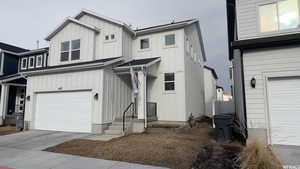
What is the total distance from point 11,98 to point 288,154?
1995cm

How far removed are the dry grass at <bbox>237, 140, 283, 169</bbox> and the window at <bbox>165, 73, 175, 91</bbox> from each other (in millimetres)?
7877

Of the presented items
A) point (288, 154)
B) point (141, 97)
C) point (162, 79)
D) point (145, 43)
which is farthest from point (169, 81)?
point (288, 154)

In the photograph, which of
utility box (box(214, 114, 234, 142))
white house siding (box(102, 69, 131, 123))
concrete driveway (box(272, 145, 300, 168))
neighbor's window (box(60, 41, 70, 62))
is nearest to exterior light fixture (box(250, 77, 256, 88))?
utility box (box(214, 114, 234, 142))

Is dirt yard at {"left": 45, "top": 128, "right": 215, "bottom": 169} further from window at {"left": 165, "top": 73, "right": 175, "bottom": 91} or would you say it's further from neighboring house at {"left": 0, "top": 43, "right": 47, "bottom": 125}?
neighboring house at {"left": 0, "top": 43, "right": 47, "bottom": 125}

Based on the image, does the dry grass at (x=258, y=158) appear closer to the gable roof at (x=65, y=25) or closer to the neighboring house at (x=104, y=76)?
the neighboring house at (x=104, y=76)

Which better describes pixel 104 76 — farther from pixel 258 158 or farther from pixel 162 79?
pixel 258 158

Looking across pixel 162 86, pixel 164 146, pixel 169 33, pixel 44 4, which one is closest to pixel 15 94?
pixel 44 4

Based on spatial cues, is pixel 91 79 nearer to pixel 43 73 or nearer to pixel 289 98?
pixel 43 73

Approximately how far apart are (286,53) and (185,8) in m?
12.4

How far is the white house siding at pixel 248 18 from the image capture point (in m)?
7.50

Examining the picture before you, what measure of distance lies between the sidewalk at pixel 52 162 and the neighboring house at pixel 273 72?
481 centimetres

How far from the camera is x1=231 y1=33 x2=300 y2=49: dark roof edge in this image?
658cm

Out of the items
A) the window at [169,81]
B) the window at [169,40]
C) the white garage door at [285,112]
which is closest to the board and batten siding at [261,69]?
the white garage door at [285,112]

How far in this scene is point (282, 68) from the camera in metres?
6.87
